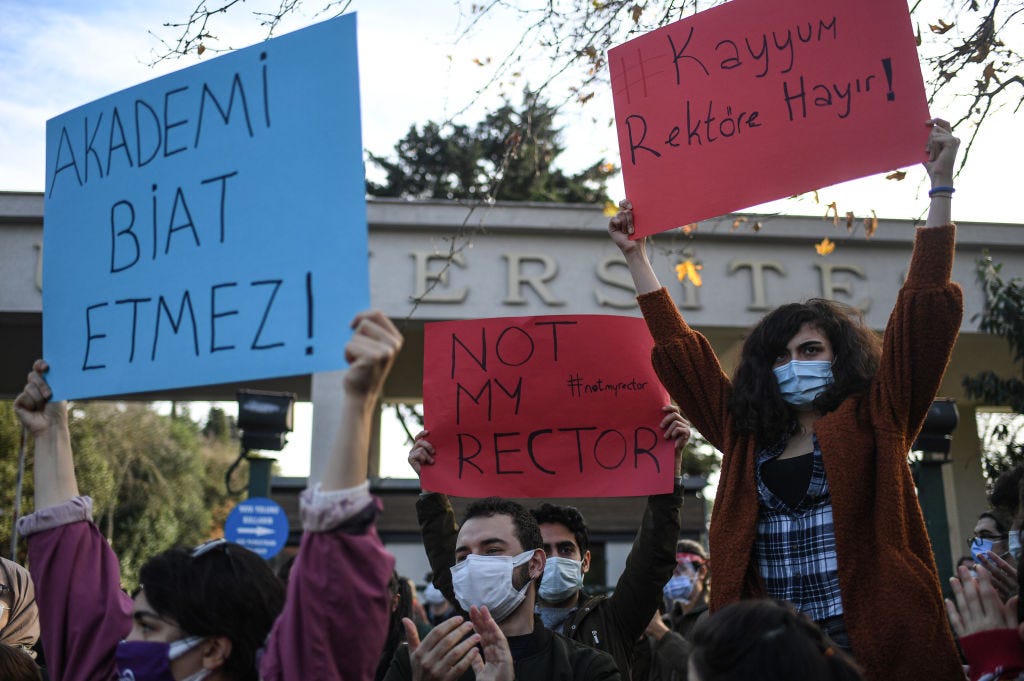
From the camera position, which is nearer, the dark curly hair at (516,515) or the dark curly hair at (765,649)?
the dark curly hair at (765,649)

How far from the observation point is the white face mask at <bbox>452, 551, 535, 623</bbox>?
129 inches

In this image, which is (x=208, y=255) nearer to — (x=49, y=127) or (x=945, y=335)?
(x=49, y=127)

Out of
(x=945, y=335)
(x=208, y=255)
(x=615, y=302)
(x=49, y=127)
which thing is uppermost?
(x=615, y=302)

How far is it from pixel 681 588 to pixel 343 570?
4474 millimetres

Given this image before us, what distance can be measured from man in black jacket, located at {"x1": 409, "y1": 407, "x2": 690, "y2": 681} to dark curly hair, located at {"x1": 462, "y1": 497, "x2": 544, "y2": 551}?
0.90 ft

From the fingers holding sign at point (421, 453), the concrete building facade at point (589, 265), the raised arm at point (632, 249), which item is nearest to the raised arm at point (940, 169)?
the raised arm at point (632, 249)

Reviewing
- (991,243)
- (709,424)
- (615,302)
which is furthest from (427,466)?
(991,243)

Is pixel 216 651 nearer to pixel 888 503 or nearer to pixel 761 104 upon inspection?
pixel 888 503

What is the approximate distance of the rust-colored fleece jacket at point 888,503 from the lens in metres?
2.52

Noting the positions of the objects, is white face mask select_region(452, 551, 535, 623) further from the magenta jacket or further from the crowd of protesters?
the magenta jacket

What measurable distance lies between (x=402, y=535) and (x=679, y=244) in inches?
195

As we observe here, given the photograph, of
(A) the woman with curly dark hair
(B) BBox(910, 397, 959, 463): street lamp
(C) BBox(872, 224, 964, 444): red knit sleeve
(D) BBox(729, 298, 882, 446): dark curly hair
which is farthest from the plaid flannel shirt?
(B) BBox(910, 397, 959, 463): street lamp

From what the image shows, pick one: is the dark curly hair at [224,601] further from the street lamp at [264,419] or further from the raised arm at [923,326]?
the street lamp at [264,419]

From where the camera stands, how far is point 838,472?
271 centimetres
